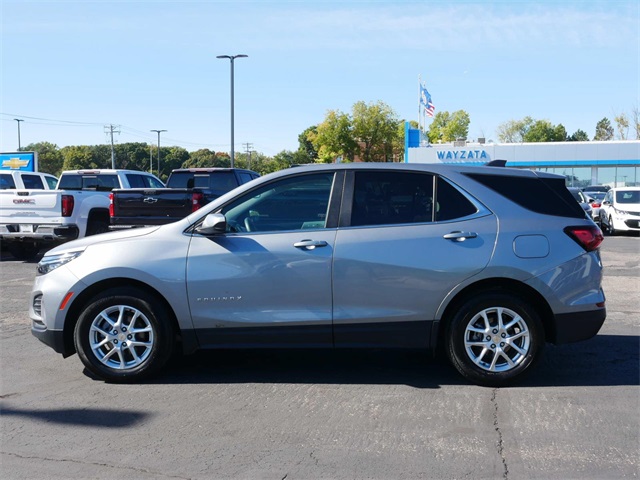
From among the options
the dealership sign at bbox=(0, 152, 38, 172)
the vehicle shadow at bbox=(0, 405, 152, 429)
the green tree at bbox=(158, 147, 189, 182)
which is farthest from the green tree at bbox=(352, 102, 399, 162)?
the green tree at bbox=(158, 147, 189, 182)

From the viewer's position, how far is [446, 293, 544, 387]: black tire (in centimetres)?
549

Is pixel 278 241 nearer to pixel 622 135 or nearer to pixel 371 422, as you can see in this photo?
pixel 371 422

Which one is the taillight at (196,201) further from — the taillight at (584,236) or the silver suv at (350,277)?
the taillight at (584,236)

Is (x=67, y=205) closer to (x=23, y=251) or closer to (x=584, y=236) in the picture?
(x=23, y=251)

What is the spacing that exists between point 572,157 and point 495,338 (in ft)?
169

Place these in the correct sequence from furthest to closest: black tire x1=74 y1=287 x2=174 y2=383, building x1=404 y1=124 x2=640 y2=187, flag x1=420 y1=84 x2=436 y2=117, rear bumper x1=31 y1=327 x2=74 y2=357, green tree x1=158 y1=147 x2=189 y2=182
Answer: green tree x1=158 y1=147 x2=189 y2=182, flag x1=420 y1=84 x2=436 y2=117, building x1=404 y1=124 x2=640 y2=187, rear bumper x1=31 y1=327 x2=74 y2=357, black tire x1=74 y1=287 x2=174 y2=383

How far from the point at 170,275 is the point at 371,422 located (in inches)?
78.7

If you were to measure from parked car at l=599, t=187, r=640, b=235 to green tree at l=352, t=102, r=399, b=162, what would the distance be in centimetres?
4180

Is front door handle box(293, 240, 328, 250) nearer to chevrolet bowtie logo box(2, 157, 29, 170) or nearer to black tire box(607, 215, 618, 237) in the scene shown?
black tire box(607, 215, 618, 237)

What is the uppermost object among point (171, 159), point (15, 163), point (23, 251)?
point (171, 159)

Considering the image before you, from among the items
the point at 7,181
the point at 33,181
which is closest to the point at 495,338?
the point at 7,181

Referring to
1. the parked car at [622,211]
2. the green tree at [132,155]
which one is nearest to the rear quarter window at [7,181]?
the parked car at [622,211]

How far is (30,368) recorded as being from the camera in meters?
6.33

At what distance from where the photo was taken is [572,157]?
174 ft
